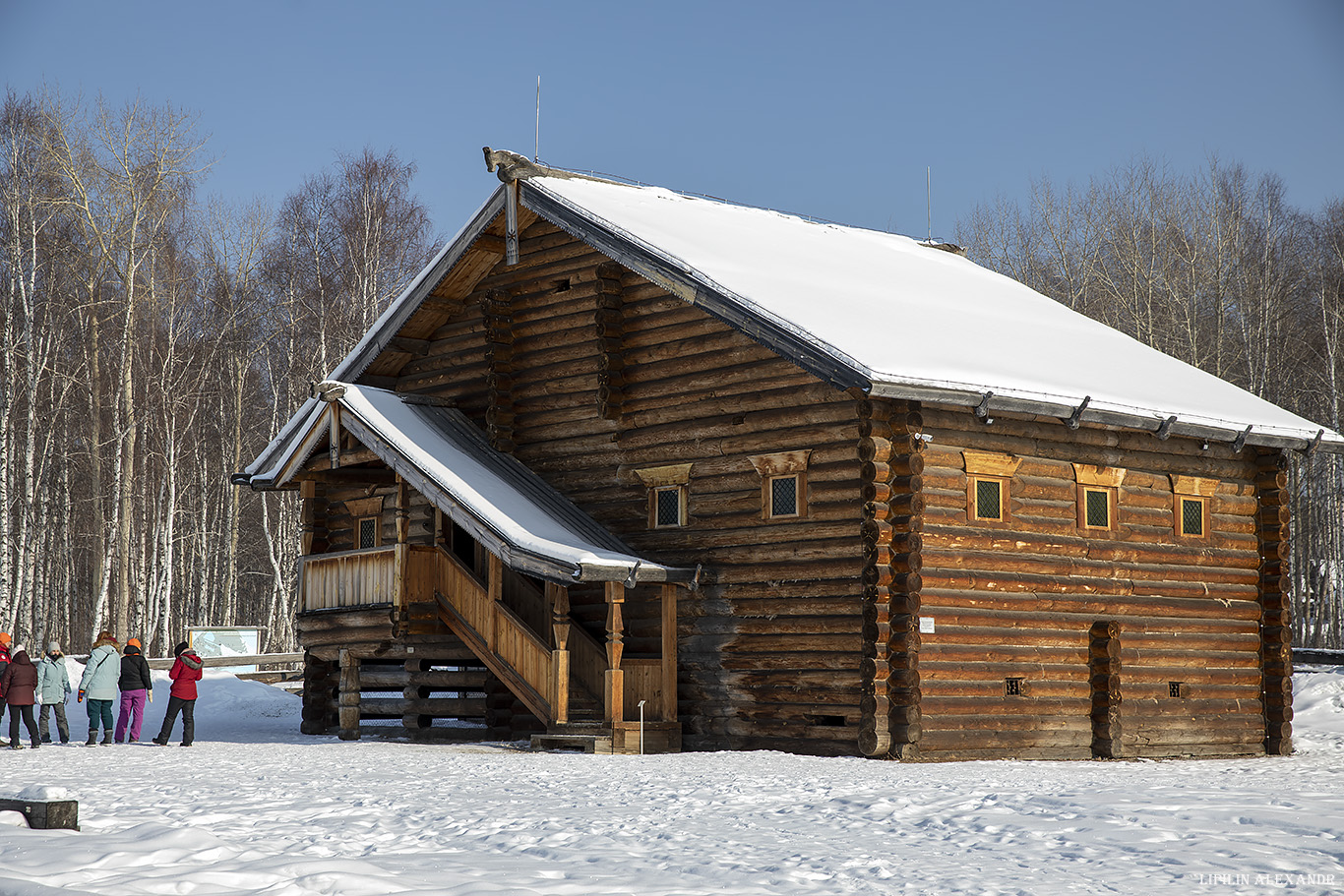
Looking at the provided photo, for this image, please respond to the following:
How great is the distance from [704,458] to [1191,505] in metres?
7.52

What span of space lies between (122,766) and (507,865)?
28.7 ft

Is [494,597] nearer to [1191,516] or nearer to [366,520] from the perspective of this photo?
[366,520]

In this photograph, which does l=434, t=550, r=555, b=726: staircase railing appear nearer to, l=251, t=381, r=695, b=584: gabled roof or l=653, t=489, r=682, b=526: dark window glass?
l=251, t=381, r=695, b=584: gabled roof

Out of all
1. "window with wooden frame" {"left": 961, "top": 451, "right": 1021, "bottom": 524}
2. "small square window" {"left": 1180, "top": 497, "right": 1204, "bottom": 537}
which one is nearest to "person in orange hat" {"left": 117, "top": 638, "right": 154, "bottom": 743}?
"window with wooden frame" {"left": 961, "top": 451, "right": 1021, "bottom": 524}

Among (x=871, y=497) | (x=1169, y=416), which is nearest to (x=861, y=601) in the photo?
(x=871, y=497)

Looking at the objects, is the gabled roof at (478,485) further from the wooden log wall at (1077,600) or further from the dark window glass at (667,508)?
the wooden log wall at (1077,600)

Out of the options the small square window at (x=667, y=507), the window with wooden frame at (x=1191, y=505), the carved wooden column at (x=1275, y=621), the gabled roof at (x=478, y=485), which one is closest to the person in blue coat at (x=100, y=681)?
the gabled roof at (x=478, y=485)

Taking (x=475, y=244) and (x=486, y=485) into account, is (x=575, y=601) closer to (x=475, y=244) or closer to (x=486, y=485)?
(x=486, y=485)

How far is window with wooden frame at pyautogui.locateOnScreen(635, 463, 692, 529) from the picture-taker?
19.8m

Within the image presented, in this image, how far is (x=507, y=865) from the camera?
8414 millimetres

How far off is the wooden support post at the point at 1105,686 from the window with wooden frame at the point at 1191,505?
2159 mm

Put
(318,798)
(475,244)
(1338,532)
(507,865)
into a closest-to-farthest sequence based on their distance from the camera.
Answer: (507,865)
(318,798)
(475,244)
(1338,532)

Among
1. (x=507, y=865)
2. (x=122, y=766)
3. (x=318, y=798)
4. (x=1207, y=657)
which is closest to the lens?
(x=507, y=865)

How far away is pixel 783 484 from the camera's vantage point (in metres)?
18.6
